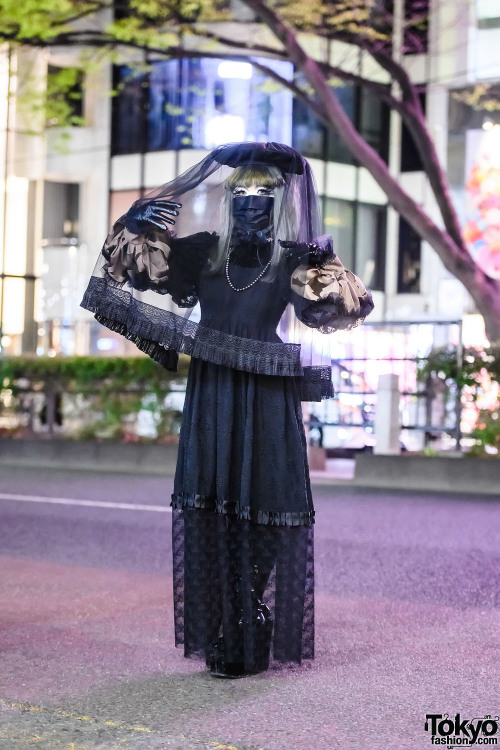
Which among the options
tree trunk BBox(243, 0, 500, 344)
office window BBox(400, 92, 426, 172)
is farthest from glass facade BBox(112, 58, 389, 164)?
tree trunk BBox(243, 0, 500, 344)

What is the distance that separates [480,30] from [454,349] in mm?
14350

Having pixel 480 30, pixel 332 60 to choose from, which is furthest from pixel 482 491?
pixel 332 60

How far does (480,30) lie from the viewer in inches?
1109

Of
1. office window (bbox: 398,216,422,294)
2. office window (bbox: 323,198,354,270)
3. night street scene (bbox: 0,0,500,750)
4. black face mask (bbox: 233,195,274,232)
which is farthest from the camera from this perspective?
office window (bbox: 398,216,422,294)

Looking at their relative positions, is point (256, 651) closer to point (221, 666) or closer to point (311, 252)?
point (221, 666)

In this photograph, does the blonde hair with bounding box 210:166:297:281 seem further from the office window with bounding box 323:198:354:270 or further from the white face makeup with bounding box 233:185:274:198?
the office window with bounding box 323:198:354:270

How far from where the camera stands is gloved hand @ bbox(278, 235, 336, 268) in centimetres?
505

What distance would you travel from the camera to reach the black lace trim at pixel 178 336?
5.09m

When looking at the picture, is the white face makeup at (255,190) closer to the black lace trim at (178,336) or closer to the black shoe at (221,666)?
the black lace trim at (178,336)

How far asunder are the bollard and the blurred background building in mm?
13567

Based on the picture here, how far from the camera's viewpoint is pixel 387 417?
16.2 meters

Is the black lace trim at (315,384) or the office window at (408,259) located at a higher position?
the office window at (408,259)

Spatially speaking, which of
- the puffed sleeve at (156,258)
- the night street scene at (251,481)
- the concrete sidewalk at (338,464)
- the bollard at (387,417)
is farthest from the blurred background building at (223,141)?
the puffed sleeve at (156,258)

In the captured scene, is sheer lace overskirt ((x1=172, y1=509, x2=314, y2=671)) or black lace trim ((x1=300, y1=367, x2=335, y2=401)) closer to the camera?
sheer lace overskirt ((x1=172, y1=509, x2=314, y2=671))
